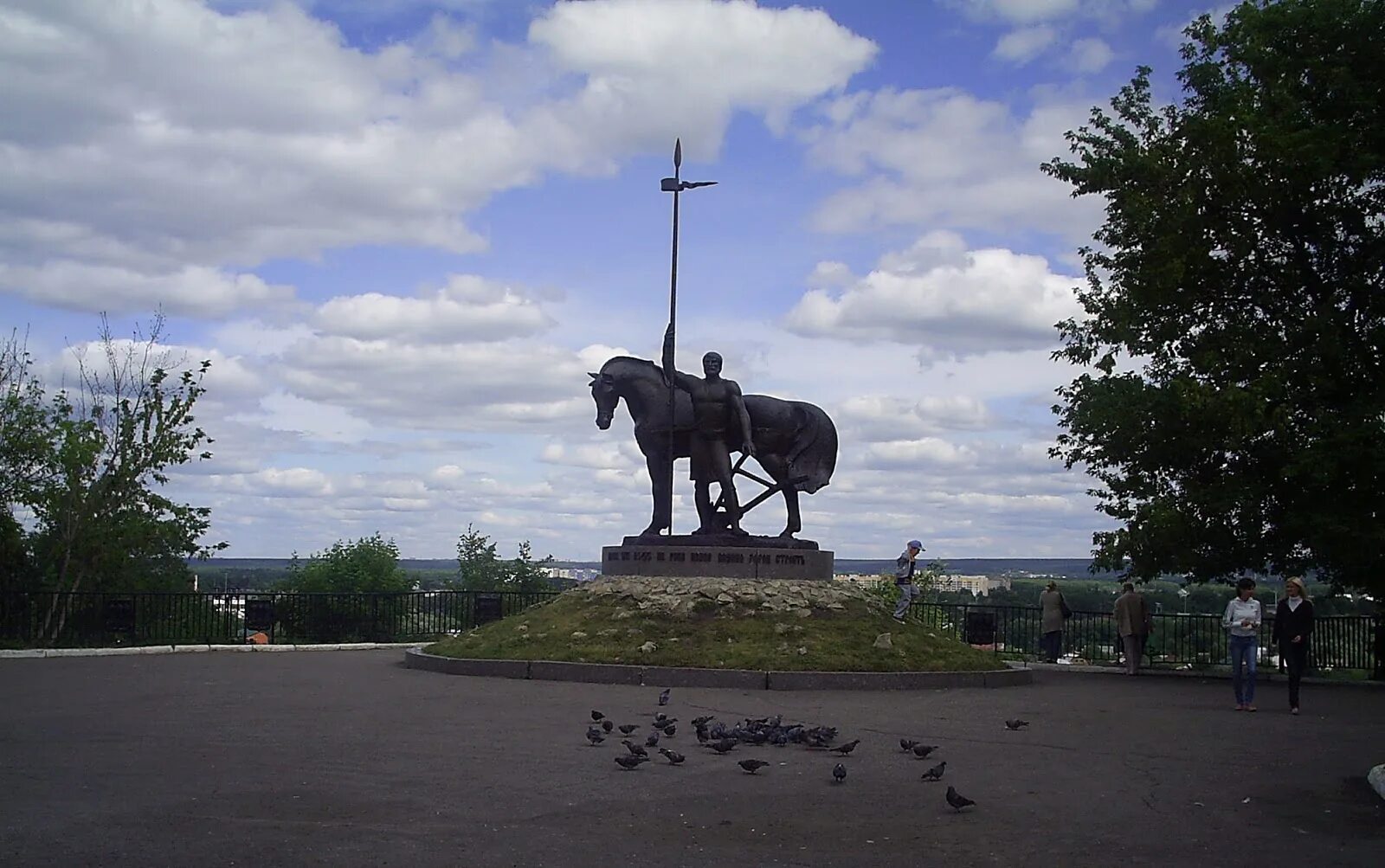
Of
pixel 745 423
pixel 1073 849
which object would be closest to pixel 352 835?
pixel 1073 849

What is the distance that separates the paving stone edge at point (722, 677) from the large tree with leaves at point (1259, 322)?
574cm

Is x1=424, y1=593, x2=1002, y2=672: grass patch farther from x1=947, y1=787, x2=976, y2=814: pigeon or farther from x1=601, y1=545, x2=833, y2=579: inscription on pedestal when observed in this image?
x1=947, y1=787, x2=976, y2=814: pigeon

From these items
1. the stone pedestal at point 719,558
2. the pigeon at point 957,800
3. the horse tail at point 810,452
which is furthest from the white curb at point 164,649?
the pigeon at point 957,800

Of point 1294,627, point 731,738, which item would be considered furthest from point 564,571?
Result: point 731,738

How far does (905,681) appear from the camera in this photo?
19.7 meters

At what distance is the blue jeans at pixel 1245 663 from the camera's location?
17375 mm

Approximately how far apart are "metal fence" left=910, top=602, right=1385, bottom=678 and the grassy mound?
4.64m

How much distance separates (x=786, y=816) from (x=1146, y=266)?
18.4 meters

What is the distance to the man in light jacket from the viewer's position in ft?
83.4

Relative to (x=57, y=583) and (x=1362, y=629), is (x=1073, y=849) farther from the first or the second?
(x=57, y=583)

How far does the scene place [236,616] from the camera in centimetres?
3050

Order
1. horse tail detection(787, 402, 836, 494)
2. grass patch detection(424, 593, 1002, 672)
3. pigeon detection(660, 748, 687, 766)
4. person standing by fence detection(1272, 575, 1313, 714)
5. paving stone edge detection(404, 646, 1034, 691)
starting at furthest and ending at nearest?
horse tail detection(787, 402, 836, 494) < grass patch detection(424, 593, 1002, 672) < paving stone edge detection(404, 646, 1034, 691) < person standing by fence detection(1272, 575, 1313, 714) < pigeon detection(660, 748, 687, 766)

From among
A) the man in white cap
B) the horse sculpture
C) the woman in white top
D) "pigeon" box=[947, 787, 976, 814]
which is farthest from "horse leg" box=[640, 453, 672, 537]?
"pigeon" box=[947, 787, 976, 814]

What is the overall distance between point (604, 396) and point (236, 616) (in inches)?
423
